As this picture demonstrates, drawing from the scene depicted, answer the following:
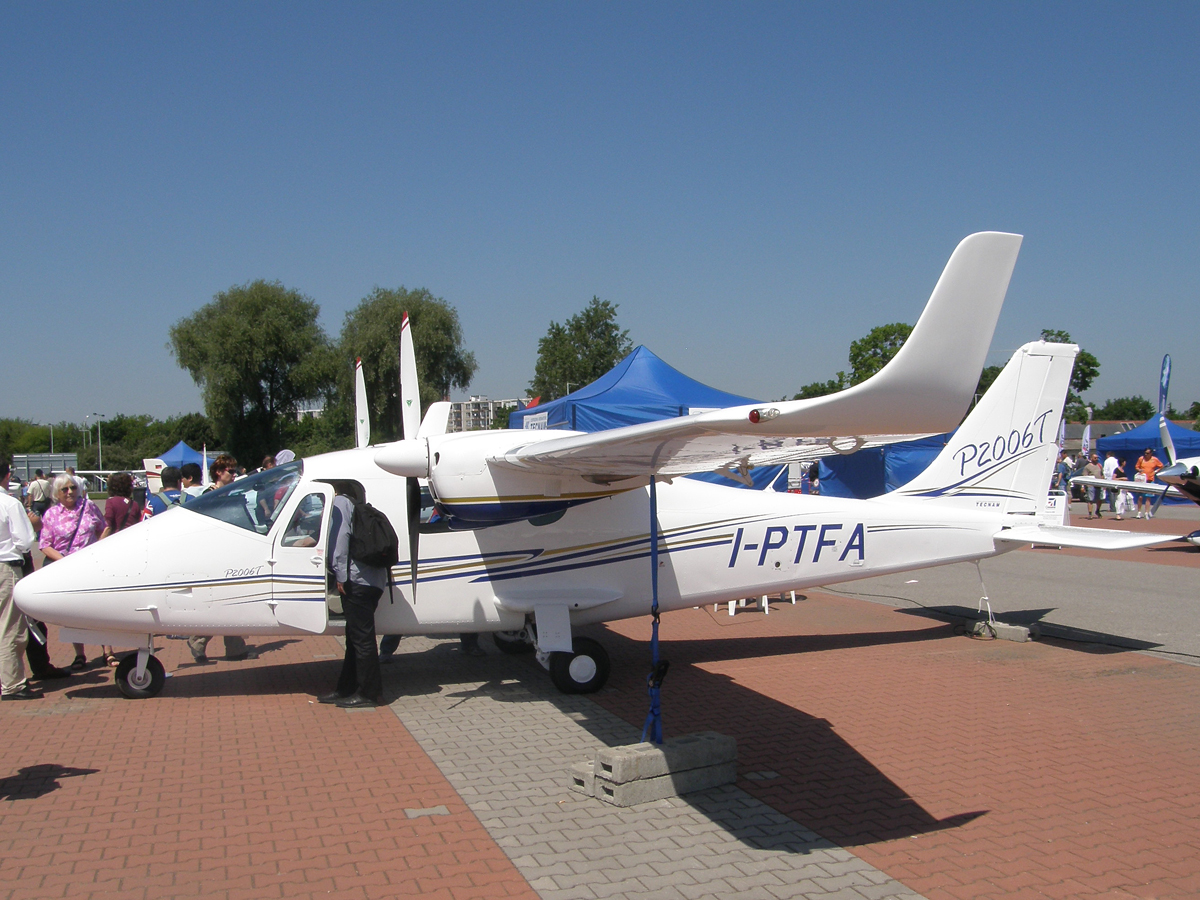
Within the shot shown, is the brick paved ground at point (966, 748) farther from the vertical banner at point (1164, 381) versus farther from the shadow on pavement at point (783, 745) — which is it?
the vertical banner at point (1164, 381)

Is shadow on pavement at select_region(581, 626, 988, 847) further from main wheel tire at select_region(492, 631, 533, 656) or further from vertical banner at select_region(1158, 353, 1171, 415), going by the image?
vertical banner at select_region(1158, 353, 1171, 415)

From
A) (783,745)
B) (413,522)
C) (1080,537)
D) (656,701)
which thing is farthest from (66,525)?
(1080,537)

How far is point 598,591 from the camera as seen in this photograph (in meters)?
7.64

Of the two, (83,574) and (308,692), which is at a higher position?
(83,574)

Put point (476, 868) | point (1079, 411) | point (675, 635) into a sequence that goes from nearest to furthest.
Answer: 1. point (476, 868)
2. point (675, 635)
3. point (1079, 411)

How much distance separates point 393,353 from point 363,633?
27376 millimetres

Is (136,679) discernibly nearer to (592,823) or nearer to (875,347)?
(592,823)

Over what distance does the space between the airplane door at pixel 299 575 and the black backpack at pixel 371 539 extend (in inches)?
18.2

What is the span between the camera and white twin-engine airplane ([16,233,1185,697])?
677 centimetres

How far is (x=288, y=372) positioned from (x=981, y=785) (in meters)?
38.2

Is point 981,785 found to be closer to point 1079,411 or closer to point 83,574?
point 83,574

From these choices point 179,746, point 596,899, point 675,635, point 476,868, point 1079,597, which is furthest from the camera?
point 1079,597

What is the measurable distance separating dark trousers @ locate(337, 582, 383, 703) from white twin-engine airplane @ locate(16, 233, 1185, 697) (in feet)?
1.03

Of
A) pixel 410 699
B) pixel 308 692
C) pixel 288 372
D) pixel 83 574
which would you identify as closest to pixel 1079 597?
pixel 410 699
